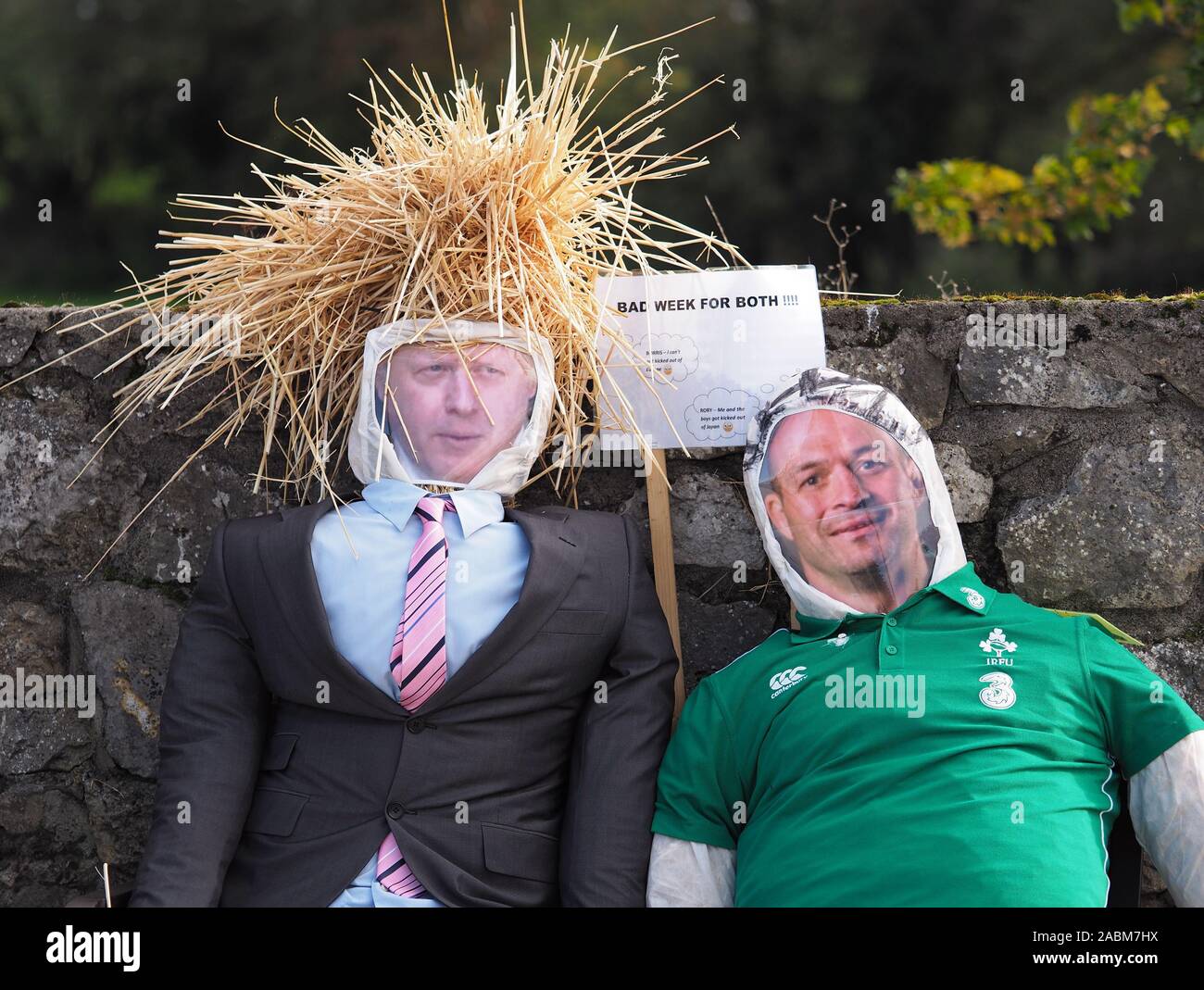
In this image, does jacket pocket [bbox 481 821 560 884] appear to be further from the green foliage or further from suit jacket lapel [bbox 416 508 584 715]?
the green foliage

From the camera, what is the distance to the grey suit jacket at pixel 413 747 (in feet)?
7.80

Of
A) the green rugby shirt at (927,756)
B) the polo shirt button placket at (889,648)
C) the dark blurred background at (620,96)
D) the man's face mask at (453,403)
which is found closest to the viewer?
the green rugby shirt at (927,756)

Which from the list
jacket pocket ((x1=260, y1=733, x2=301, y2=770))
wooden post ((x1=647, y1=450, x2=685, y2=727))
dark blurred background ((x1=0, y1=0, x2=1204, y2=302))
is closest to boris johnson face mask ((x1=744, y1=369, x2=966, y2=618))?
wooden post ((x1=647, y1=450, x2=685, y2=727))

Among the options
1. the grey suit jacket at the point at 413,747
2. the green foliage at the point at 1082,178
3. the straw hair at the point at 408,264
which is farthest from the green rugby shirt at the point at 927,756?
the green foliage at the point at 1082,178

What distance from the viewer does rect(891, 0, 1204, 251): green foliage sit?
4676 mm

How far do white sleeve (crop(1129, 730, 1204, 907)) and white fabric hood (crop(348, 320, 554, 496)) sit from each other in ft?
4.27

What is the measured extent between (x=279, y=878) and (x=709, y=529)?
Answer: 116 cm

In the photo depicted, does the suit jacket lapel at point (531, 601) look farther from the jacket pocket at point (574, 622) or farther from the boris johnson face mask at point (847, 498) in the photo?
the boris johnson face mask at point (847, 498)

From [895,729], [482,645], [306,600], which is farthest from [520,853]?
[895,729]

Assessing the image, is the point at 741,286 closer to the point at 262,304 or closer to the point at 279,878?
the point at 262,304

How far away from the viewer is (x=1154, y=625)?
280 cm

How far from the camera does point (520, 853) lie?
7.95 feet

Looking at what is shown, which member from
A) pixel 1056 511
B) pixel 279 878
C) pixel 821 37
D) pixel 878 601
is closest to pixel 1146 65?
pixel 821 37

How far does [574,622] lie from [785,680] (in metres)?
0.42
